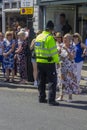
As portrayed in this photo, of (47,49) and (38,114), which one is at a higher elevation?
(47,49)

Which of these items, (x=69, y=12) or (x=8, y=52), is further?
(x=69, y=12)

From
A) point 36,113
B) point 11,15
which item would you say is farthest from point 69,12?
point 36,113

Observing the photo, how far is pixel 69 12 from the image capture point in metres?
18.2

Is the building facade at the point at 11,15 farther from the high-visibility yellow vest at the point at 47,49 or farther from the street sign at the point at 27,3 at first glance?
the high-visibility yellow vest at the point at 47,49

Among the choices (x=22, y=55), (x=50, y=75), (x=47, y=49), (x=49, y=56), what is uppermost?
(x=47, y=49)

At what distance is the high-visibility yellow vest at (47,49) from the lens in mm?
9602

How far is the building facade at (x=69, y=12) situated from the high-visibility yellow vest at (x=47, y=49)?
744 centimetres

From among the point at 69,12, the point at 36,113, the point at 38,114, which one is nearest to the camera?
the point at 38,114

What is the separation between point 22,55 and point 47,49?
10.7 ft

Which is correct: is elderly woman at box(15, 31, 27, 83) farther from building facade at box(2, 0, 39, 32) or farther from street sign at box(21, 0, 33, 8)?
building facade at box(2, 0, 39, 32)

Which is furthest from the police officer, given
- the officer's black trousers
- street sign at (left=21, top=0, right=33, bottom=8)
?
street sign at (left=21, top=0, right=33, bottom=8)

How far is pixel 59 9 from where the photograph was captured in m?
18.1

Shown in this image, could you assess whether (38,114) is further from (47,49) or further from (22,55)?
(22,55)

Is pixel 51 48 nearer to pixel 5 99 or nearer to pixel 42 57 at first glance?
pixel 42 57
